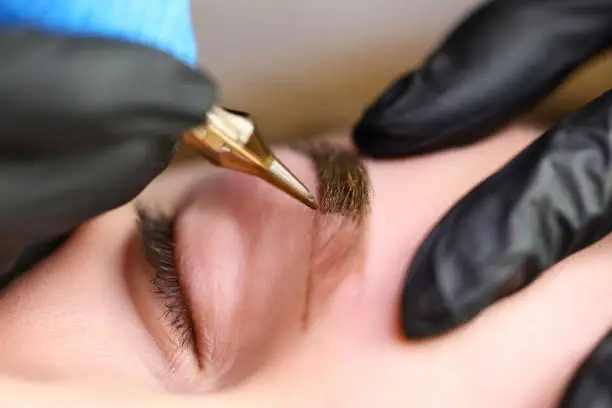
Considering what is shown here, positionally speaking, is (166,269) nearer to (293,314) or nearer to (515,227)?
(293,314)

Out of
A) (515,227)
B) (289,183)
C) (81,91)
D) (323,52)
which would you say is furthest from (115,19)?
(323,52)

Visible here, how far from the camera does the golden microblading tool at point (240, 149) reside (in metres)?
0.62

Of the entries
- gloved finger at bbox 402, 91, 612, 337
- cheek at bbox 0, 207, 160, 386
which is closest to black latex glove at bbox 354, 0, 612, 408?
gloved finger at bbox 402, 91, 612, 337

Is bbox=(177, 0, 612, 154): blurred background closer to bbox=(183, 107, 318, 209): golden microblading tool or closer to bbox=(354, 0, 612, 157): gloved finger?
bbox=(354, 0, 612, 157): gloved finger

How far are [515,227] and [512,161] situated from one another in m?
0.08

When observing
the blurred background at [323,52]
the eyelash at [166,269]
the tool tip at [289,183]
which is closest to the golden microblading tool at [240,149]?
the tool tip at [289,183]

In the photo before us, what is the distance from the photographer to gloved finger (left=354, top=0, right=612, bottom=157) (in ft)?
2.57

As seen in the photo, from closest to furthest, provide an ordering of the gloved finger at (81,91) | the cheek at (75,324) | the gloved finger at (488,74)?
the gloved finger at (81,91)
the cheek at (75,324)
the gloved finger at (488,74)

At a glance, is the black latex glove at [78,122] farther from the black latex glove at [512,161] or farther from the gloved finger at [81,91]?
the black latex glove at [512,161]

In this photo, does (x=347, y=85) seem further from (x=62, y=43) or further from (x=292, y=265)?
(x=62, y=43)

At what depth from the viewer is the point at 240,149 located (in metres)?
0.64

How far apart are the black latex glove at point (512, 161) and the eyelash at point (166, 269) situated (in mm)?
211

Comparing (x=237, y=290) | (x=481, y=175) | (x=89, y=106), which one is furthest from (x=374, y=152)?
(x=89, y=106)

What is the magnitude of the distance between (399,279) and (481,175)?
0.51 ft
